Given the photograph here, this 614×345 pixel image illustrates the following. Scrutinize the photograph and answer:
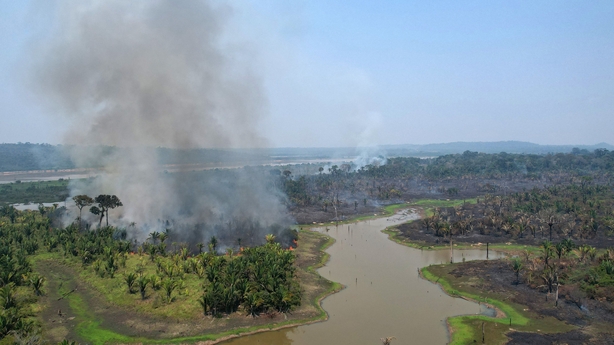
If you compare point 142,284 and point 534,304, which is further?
point 534,304

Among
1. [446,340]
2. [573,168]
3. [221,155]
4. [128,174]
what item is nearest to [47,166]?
[221,155]

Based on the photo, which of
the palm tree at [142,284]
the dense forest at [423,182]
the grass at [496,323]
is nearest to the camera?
the grass at [496,323]

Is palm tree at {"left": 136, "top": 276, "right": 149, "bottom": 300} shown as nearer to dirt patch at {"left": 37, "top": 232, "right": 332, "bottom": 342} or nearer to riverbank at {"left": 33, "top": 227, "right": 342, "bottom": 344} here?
riverbank at {"left": 33, "top": 227, "right": 342, "bottom": 344}

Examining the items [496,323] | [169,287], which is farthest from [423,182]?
[169,287]

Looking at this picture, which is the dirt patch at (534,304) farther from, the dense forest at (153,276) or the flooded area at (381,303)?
the dense forest at (153,276)

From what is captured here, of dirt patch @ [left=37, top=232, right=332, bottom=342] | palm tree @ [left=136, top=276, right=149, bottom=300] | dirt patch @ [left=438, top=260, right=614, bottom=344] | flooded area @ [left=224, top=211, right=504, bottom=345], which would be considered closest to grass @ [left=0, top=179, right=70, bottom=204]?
dirt patch @ [left=37, top=232, right=332, bottom=342]

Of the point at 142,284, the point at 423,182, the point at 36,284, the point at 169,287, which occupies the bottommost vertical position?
the point at 423,182

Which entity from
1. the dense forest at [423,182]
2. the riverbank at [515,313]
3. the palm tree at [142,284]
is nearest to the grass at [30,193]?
the dense forest at [423,182]

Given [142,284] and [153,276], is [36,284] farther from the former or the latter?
[153,276]
